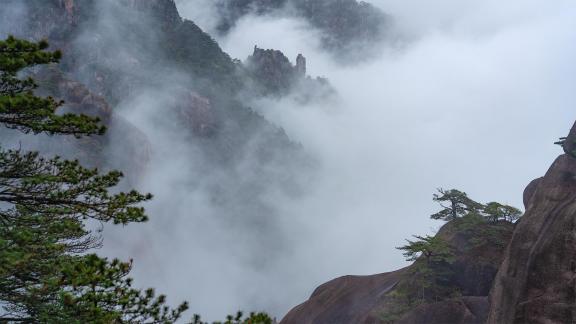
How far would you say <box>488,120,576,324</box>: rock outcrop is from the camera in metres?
18.6

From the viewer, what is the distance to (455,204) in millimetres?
35594

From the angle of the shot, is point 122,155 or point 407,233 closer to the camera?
point 122,155

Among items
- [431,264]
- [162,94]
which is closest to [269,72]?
[162,94]

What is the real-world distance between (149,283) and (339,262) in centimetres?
7108

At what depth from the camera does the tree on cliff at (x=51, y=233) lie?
8383 millimetres

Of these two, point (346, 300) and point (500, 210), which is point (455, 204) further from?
point (346, 300)

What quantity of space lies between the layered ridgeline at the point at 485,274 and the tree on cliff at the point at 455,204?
0.28ft

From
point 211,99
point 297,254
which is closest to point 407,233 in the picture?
point 297,254

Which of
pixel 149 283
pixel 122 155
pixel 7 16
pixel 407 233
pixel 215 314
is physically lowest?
pixel 215 314

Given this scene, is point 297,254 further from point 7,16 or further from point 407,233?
point 7,16

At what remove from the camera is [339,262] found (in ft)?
461

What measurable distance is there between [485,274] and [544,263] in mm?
13088

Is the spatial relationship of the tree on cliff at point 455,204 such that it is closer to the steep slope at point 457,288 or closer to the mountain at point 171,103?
the steep slope at point 457,288

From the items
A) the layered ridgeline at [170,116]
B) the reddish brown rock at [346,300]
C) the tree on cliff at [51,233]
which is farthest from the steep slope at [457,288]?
the layered ridgeline at [170,116]
